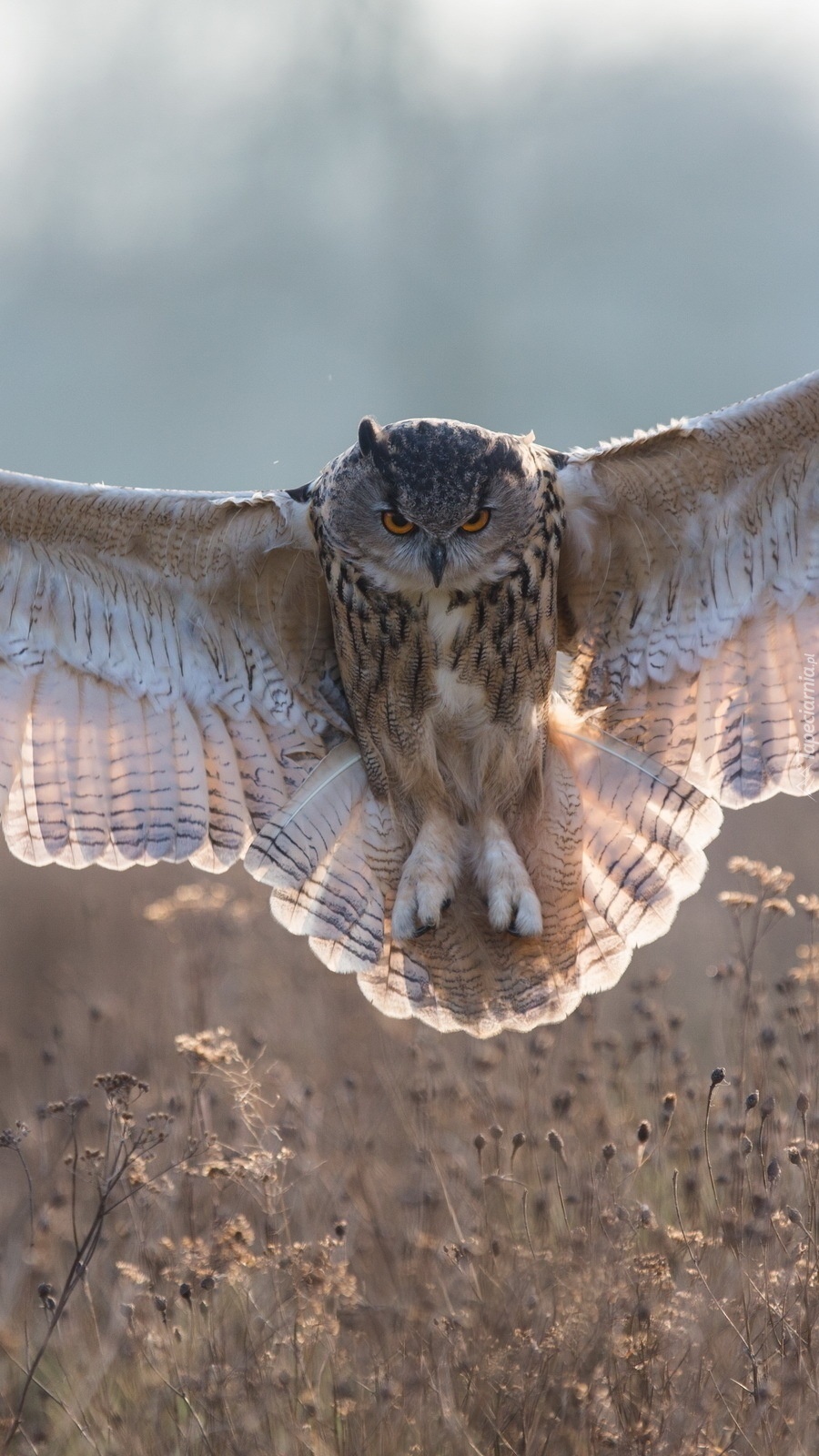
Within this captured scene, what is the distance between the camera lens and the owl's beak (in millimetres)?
3818

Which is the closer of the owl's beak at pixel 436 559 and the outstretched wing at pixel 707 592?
the owl's beak at pixel 436 559

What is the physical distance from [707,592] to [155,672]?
1.92 m

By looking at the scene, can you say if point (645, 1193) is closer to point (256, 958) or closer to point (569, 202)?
point (256, 958)

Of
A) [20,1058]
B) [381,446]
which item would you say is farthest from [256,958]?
[381,446]

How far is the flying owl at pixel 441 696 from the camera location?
13.5ft

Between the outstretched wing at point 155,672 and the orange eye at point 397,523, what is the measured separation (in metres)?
0.45

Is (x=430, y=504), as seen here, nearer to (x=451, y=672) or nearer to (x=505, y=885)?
(x=451, y=672)

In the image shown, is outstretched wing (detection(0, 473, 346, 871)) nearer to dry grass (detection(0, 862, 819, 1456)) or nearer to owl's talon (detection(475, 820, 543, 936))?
dry grass (detection(0, 862, 819, 1456))

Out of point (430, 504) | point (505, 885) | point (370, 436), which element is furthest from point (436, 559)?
point (505, 885)

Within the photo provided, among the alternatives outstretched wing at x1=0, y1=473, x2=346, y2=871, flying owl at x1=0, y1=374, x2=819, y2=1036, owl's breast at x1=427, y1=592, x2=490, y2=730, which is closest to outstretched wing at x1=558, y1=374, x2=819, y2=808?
flying owl at x1=0, y1=374, x2=819, y2=1036

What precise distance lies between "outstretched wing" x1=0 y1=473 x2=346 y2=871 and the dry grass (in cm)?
40

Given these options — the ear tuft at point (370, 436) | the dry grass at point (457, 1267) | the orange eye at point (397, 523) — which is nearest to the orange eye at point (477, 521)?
the orange eye at point (397, 523)

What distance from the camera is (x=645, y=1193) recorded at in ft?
12.9

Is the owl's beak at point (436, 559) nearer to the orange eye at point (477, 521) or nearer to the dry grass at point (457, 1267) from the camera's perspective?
the orange eye at point (477, 521)
